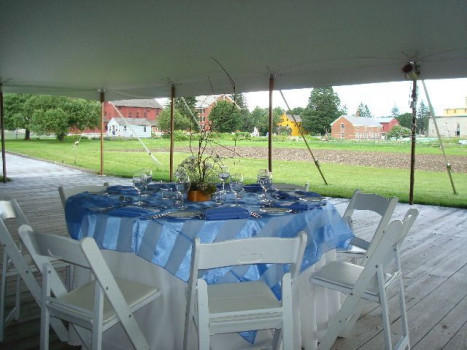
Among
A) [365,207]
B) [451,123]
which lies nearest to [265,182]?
[365,207]

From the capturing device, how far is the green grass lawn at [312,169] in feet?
28.2

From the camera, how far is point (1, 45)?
5.76m

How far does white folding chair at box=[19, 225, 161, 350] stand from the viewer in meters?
1.54

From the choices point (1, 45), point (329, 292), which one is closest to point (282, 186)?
point (329, 292)

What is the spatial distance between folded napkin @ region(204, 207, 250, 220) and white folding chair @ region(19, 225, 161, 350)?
45cm

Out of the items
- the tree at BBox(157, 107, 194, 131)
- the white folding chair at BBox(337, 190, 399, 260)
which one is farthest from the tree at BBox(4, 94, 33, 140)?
the white folding chair at BBox(337, 190, 399, 260)

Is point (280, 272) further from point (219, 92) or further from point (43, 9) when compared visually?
point (219, 92)

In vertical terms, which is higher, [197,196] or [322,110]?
[322,110]

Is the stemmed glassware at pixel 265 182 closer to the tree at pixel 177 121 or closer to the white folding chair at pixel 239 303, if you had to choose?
the white folding chair at pixel 239 303

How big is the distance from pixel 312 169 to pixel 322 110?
6391mm

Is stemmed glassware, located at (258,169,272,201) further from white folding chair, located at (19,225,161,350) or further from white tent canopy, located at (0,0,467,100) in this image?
white tent canopy, located at (0,0,467,100)

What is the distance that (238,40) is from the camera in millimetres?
5277

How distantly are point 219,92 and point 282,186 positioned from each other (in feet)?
18.9
